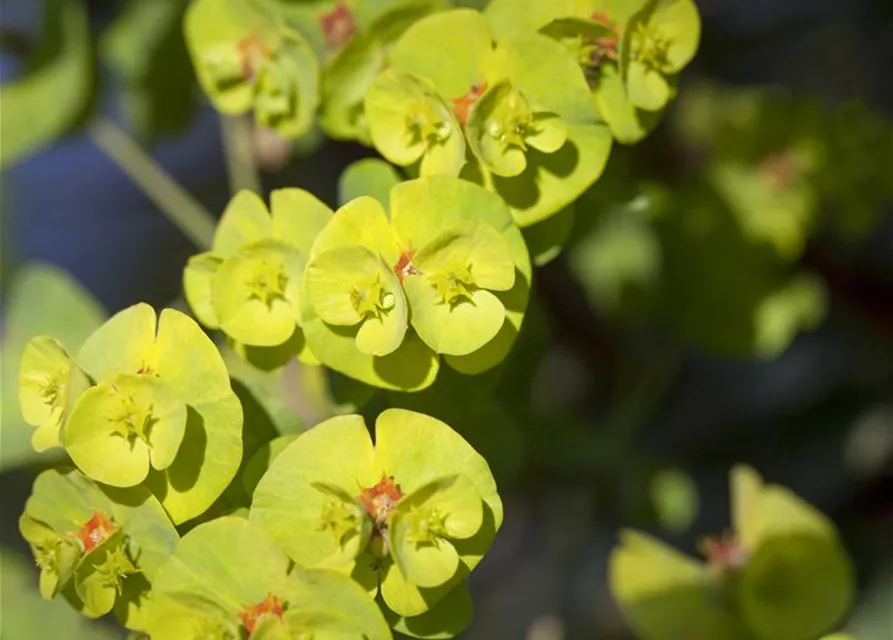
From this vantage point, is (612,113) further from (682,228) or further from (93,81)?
(93,81)

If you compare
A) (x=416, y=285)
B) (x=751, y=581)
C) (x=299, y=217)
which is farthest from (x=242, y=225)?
(x=751, y=581)

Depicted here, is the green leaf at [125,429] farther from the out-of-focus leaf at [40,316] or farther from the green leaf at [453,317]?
the out-of-focus leaf at [40,316]

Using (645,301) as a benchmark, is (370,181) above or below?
above

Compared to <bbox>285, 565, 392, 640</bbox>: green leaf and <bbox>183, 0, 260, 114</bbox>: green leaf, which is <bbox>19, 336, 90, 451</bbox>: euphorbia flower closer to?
<bbox>285, 565, 392, 640</bbox>: green leaf

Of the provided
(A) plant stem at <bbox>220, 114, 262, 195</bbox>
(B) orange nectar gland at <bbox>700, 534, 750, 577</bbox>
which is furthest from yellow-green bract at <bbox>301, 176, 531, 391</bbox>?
Result: (A) plant stem at <bbox>220, 114, 262, 195</bbox>

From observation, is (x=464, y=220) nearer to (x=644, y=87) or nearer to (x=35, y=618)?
(x=644, y=87)

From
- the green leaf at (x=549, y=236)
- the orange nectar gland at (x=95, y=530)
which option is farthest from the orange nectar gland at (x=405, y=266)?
the orange nectar gland at (x=95, y=530)
